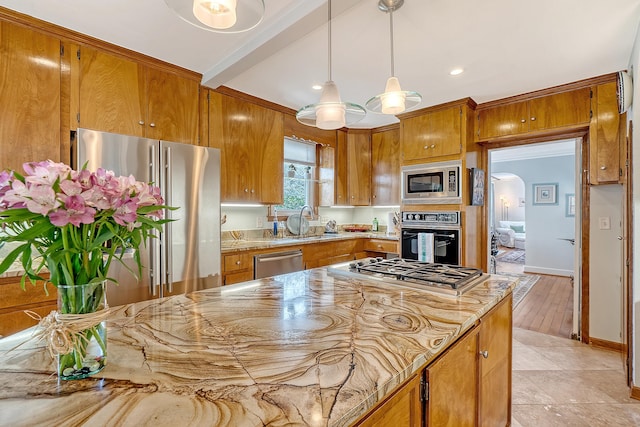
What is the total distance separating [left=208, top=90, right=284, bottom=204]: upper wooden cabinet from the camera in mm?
2977

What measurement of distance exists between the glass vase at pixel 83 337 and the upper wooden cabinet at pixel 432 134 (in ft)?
11.1

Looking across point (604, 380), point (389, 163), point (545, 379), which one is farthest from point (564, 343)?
point (389, 163)

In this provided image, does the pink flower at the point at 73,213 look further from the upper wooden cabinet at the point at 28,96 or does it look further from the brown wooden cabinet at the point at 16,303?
the upper wooden cabinet at the point at 28,96

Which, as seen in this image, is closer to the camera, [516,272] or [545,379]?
[545,379]

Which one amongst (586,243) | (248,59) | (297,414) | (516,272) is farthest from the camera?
(516,272)

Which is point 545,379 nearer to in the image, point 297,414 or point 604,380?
point 604,380

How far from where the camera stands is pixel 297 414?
1.85 ft

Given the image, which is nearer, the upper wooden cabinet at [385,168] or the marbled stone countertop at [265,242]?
the marbled stone countertop at [265,242]

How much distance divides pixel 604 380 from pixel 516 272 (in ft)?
14.4

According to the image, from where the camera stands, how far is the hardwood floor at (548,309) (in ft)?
11.0

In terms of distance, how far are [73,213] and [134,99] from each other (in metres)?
2.22

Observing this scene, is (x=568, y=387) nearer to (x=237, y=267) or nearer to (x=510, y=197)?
(x=237, y=267)

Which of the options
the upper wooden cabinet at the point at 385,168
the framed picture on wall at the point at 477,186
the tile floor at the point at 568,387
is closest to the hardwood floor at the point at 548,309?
the tile floor at the point at 568,387

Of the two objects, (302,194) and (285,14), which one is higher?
(285,14)
